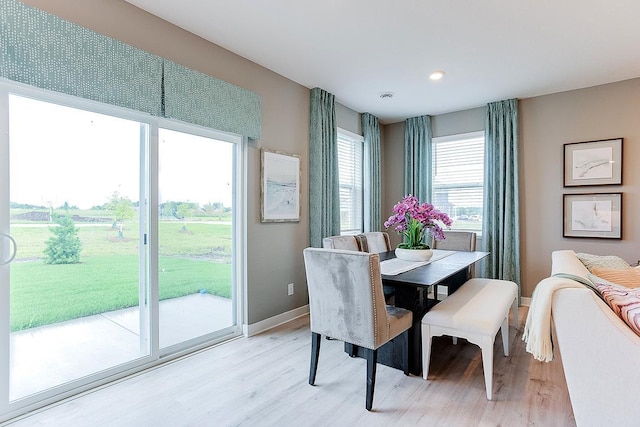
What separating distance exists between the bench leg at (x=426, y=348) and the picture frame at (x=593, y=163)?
2933 millimetres

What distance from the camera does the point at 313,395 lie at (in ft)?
6.92

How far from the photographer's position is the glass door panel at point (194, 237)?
8.62 ft

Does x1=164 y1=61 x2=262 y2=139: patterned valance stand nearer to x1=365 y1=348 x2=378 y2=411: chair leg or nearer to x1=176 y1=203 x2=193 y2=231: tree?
x1=176 y1=203 x2=193 y2=231: tree

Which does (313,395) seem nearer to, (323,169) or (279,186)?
(279,186)

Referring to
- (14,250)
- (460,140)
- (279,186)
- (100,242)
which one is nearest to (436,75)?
(460,140)

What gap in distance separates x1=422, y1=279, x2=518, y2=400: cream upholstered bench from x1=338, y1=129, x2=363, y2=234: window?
2.10 meters

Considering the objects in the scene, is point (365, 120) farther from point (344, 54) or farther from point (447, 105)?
point (344, 54)

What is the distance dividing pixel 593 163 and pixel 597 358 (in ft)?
10.8

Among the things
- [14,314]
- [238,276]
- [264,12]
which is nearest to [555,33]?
[264,12]

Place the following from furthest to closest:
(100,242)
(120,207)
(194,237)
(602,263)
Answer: (194,237) < (602,263) < (120,207) < (100,242)

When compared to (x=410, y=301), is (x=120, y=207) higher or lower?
higher

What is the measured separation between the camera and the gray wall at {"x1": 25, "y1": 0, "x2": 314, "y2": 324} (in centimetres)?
219

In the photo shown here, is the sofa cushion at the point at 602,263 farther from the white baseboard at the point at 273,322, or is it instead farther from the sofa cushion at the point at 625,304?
the white baseboard at the point at 273,322

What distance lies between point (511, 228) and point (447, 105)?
5.85ft
